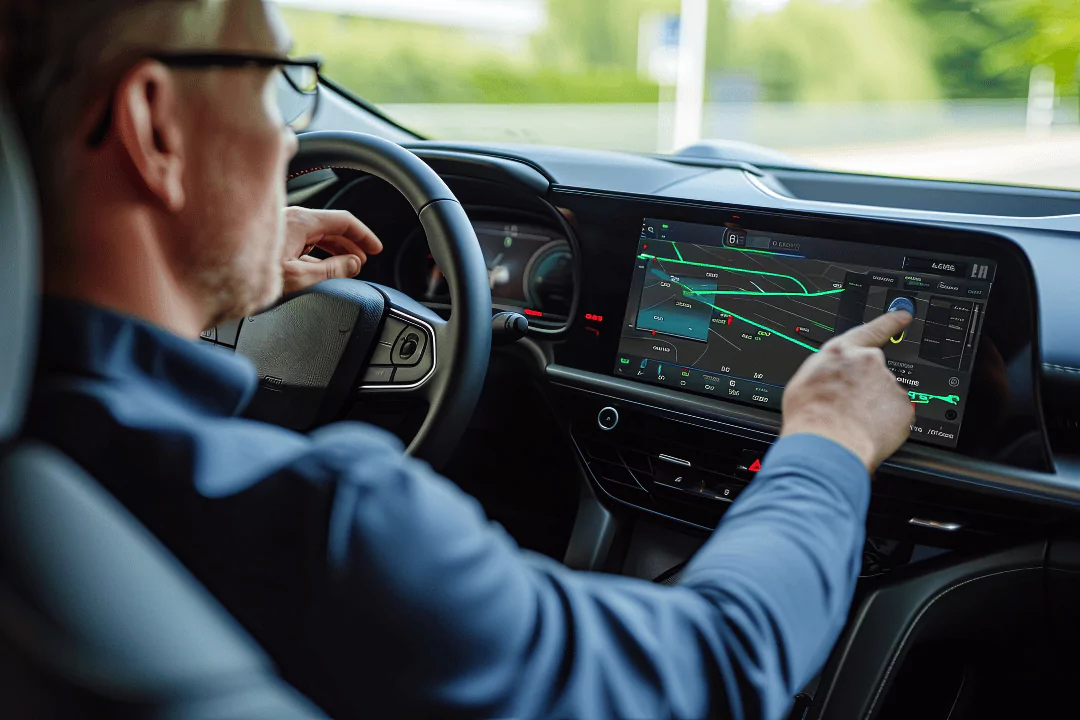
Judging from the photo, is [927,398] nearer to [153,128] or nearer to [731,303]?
[731,303]

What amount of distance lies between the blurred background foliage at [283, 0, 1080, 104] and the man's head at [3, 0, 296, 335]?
0.24m

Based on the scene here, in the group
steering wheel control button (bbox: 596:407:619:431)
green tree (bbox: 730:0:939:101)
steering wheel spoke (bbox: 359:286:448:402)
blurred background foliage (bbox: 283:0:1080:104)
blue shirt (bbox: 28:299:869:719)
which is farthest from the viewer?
green tree (bbox: 730:0:939:101)

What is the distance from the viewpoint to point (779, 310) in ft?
6.32

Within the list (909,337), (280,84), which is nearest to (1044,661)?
(909,337)

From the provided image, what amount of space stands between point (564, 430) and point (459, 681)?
1.62 meters

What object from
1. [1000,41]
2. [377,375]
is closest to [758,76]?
[1000,41]

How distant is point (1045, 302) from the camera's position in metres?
1.71

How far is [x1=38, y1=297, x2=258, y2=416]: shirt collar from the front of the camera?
0.79 metres

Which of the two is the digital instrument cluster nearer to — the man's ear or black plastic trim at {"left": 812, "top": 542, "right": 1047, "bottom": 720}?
black plastic trim at {"left": 812, "top": 542, "right": 1047, "bottom": 720}

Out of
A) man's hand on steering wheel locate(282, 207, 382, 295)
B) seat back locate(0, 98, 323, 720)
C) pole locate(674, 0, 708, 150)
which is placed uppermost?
pole locate(674, 0, 708, 150)

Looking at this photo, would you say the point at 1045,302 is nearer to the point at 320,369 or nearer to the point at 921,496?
the point at 921,496

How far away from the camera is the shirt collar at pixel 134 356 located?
786 mm

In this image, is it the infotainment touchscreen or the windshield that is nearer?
the infotainment touchscreen

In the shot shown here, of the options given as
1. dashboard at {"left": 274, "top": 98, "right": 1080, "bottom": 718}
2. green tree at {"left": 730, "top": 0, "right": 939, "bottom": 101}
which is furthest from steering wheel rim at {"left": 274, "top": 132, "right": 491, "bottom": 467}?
green tree at {"left": 730, "top": 0, "right": 939, "bottom": 101}
